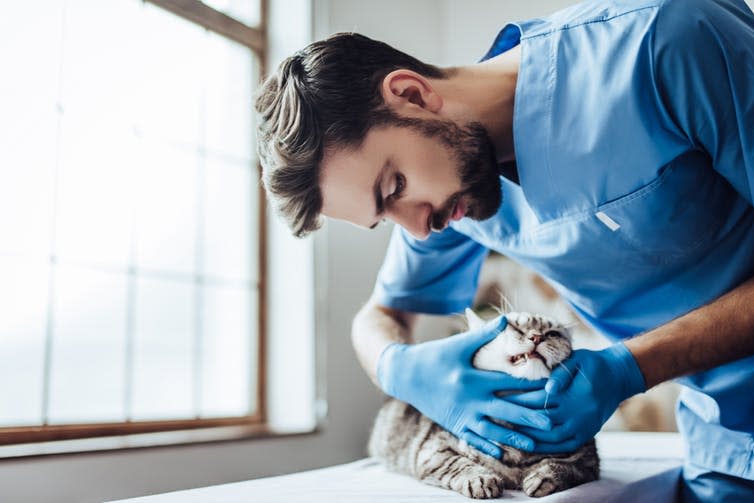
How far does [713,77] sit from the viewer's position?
38.4 inches

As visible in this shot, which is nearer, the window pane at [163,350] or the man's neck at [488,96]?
the man's neck at [488,96]

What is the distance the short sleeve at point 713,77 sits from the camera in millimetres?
959

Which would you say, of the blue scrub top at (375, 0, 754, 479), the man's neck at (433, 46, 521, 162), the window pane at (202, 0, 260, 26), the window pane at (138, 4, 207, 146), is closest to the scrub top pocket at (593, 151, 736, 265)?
the blue scrub top at (375, 0, 754, 479)

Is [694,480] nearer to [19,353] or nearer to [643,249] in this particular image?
[643,249]

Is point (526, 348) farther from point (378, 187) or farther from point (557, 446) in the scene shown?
point (378, 187)

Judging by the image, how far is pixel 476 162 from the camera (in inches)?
45.9

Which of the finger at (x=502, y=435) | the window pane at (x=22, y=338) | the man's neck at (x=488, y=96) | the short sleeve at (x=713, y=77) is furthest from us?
the window pane at (x=22, y=338)

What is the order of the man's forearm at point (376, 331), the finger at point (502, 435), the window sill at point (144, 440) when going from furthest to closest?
the window sill at point (144, 440) < the man's forearm at point (376, 331) < the finger at point (502, 435)

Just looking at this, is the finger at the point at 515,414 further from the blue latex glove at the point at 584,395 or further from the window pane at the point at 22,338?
the window pane at the point at 22,338

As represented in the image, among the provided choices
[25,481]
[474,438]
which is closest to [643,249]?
[474,438]

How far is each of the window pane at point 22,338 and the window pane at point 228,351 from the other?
0.61 m

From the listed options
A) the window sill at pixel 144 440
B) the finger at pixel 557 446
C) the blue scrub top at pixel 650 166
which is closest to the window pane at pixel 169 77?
the window sill at pixel 144 440

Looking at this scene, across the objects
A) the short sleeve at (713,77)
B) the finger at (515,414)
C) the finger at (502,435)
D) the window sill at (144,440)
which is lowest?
the window sill at (144,440)

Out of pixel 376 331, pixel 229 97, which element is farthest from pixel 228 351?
pixel 376 331
